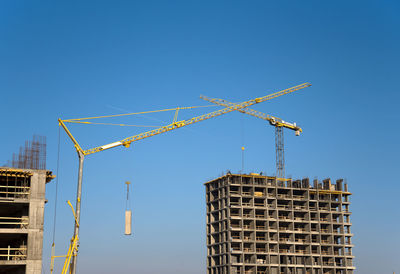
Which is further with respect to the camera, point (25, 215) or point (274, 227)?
point (274, 227)

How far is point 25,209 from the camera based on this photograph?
3066 inches

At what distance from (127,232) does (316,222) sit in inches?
3402

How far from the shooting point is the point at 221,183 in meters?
145

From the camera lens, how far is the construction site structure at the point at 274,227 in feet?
457

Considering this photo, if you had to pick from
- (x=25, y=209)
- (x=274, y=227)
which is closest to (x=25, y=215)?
(x=25, y=209)

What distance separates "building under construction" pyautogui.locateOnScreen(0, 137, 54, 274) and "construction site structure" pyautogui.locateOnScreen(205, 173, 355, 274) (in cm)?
6889

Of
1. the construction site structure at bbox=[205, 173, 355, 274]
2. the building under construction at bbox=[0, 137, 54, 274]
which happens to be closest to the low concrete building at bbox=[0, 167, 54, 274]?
the building under construction at bbox=[0, 137, 54, 274]

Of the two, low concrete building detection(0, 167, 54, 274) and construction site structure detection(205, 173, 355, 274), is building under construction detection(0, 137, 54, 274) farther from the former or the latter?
construction site structure detection(205, 173, 355, 274)

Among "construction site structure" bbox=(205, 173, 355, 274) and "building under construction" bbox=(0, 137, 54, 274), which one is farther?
"construction site structure" bbox=(205, 173, 355, 274)

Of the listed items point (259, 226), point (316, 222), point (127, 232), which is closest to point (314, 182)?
point (316, 222)

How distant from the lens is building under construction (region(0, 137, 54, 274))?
73.4 meters

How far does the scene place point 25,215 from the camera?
7762cm

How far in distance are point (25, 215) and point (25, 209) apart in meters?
0.83

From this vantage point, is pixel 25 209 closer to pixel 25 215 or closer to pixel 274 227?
pixel 25 215
